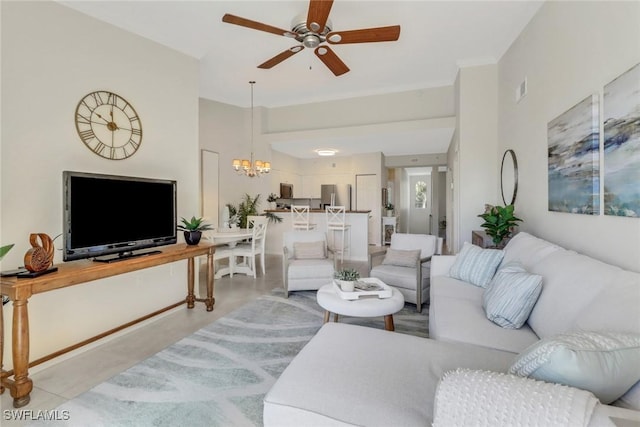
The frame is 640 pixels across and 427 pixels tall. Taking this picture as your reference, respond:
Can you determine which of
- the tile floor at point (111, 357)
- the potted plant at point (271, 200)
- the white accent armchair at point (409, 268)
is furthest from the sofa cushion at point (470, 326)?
the potted plant at point (271, 200)

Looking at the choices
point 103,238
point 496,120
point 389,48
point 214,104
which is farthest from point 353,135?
point 103,238

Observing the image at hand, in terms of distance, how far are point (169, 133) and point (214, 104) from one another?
111 inches

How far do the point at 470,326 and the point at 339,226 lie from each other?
4.16 meters

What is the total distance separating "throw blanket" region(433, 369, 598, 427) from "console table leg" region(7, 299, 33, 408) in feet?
8.01

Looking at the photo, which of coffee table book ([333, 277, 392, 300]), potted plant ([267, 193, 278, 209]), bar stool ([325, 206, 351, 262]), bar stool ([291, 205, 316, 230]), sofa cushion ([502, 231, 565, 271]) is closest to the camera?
sofa cushion ([502, 231, 565, 271])

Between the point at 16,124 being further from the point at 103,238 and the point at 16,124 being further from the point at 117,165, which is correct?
the point at 103,238

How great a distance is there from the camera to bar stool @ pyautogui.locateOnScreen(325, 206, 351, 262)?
229 inches

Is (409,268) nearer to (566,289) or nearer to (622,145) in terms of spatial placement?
(566,289)

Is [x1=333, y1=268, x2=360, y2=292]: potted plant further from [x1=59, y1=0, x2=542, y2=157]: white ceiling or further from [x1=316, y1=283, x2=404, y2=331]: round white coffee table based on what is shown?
[x1=59, y1=0, x2=542, y2=157]: white ceiling

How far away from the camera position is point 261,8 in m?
3.02

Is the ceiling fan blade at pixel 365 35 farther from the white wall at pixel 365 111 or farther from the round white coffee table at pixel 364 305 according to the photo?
the white wall at pixel 365 111

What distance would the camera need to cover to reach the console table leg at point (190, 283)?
11.4ft

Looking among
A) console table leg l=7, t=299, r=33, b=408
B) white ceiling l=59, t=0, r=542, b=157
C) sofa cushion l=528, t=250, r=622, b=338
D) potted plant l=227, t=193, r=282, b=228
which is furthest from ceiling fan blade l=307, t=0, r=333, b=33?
potted plant l=227, t=193, r=282, b=228

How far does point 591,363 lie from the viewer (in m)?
0.91
